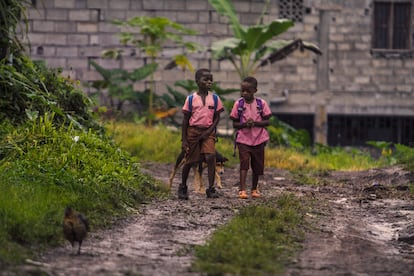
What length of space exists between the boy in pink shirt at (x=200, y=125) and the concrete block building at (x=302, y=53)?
897cm

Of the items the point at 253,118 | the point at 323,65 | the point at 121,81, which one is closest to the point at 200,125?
the point at 253,118

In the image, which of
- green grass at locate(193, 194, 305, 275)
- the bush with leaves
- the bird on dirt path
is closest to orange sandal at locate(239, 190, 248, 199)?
green grass at locate(193, 194, 305, 275)

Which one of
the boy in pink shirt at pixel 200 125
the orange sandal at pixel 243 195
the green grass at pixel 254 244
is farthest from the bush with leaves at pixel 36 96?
the green grass at pixel 254 244

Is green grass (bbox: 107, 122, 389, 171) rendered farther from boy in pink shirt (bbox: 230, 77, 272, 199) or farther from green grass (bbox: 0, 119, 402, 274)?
boy in pink shirt (bbox: 230, 77, 272, 199)

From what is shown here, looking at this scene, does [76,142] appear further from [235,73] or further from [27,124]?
[235,73]

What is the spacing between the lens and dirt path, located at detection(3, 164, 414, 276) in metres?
5.98

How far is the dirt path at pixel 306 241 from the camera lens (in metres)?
5.98

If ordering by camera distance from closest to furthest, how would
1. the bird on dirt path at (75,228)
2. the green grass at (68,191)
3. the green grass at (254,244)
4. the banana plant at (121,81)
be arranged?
the green grass at (254,244) < the bird on dirt path at (75,228) < the green grass at (68,191) < the banana plant at (121,81)

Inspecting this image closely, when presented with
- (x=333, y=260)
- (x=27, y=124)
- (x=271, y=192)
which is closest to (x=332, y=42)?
(x=271, y=192)

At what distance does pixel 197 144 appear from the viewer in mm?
9781

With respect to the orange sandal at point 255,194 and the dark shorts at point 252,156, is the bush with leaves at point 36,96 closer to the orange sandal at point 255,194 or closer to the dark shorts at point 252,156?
the dark shorts at point 252,156

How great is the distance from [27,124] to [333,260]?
5242 mm

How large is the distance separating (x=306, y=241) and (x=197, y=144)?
2933 mm

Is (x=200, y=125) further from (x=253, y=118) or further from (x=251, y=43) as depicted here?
(x=251, y=43)
